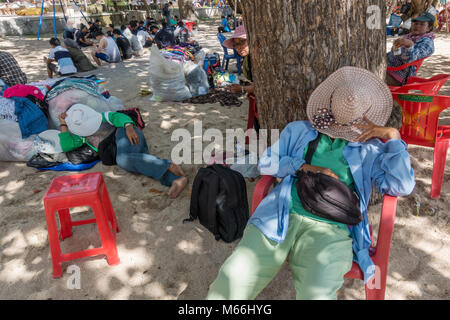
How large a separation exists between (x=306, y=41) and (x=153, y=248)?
1938mm

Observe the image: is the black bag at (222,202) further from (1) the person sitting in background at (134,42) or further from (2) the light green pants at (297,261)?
(1) the person sitting in background at (134,42)

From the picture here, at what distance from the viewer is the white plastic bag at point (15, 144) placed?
3.67 meters

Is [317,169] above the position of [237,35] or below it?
below

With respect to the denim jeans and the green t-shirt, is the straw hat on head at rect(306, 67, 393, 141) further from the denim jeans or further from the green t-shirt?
the denim jeans

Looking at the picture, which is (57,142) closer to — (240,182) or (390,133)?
(240,182)

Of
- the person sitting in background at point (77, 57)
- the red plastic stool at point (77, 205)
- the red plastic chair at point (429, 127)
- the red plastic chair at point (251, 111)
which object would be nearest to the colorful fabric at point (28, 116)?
the red plastic stool at point (77, 205)

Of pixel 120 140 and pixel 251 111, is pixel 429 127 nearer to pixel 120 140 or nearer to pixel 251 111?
pixel 251 111

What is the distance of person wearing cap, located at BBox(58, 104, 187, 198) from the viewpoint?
319 cm

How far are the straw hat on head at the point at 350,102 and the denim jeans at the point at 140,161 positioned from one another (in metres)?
1.68

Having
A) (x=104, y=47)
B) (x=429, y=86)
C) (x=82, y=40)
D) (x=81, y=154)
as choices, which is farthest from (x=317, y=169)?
(x=82, y=40)

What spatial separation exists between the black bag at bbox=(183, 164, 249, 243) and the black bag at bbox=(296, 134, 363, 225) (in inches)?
29.1

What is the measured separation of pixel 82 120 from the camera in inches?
132

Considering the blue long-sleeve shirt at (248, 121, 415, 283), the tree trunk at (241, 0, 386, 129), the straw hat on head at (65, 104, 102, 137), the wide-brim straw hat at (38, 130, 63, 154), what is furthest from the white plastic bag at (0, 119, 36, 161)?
the blue long-sleeve shirt at (248, 121, 415, 283)
